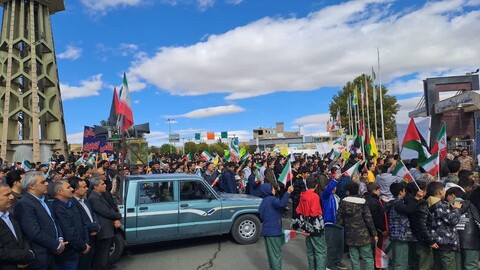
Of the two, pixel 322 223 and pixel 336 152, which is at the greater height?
pixel 336 152

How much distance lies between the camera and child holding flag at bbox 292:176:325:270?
567 centimetres

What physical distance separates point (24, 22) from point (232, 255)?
32407 mm

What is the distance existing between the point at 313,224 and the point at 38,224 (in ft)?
12.0

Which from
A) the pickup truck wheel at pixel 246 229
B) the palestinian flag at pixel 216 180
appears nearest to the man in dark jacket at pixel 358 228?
the pickup truck wheel at pixel 246 229

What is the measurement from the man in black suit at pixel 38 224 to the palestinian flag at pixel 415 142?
242 inches

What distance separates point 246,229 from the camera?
833 cm

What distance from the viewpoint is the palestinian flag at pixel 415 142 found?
7109mm

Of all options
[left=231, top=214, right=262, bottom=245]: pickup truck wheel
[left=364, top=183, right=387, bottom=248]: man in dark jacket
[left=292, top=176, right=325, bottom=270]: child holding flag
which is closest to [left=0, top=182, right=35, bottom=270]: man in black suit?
[left=292, top=176, right=325, bottom=270]: child holding flag

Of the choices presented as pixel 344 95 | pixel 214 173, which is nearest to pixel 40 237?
pixel 214 173

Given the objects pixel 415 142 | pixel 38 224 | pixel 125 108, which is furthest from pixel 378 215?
pixel 125 108

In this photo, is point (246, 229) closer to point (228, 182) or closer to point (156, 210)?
point (156, 210)

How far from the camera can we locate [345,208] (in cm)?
550

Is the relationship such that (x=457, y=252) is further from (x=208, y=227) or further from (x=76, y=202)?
(x=76, y=202)

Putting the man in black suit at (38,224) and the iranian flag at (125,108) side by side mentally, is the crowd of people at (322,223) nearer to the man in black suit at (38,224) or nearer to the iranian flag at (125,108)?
the man in black suit at (38,224)
